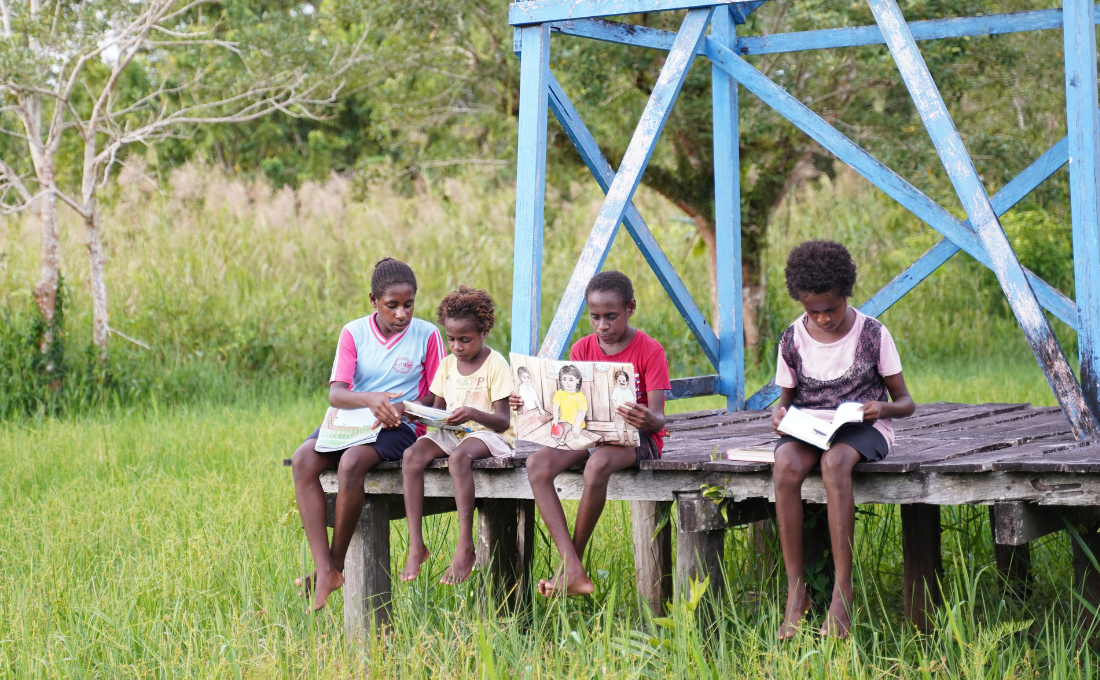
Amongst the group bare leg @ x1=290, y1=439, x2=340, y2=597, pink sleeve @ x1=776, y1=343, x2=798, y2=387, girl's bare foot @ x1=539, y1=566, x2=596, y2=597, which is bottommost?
girl's bare foot @ x1=539, y1=566, x2=596, y2=597

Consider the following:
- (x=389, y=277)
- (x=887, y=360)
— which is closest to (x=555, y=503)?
(x=389, y=277)

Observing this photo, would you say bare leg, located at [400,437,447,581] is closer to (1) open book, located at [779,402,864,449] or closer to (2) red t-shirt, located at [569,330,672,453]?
(2) red t-shirt, located at [569,330,672,453]

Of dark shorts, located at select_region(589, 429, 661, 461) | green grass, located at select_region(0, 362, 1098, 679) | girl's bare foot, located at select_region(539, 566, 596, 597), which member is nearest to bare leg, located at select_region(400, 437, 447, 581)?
green grass, located at select_region(0, 362, 1098, 679)

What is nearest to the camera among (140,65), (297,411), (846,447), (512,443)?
(846,447)

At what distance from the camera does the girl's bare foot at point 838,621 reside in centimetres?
395

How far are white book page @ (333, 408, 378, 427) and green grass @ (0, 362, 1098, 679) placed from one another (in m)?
0.76

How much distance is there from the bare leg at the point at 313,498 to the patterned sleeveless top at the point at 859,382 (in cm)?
187

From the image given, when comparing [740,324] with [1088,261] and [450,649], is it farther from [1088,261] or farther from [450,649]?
[450,649]

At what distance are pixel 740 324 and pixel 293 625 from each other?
2870 mm

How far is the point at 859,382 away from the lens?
428cm

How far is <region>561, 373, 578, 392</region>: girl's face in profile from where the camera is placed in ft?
14.2

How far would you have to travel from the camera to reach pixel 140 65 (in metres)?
17.3

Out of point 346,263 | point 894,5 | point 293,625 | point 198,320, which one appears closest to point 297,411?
point 198,320

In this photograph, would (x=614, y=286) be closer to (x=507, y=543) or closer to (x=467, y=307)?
(x=467, y=307)
